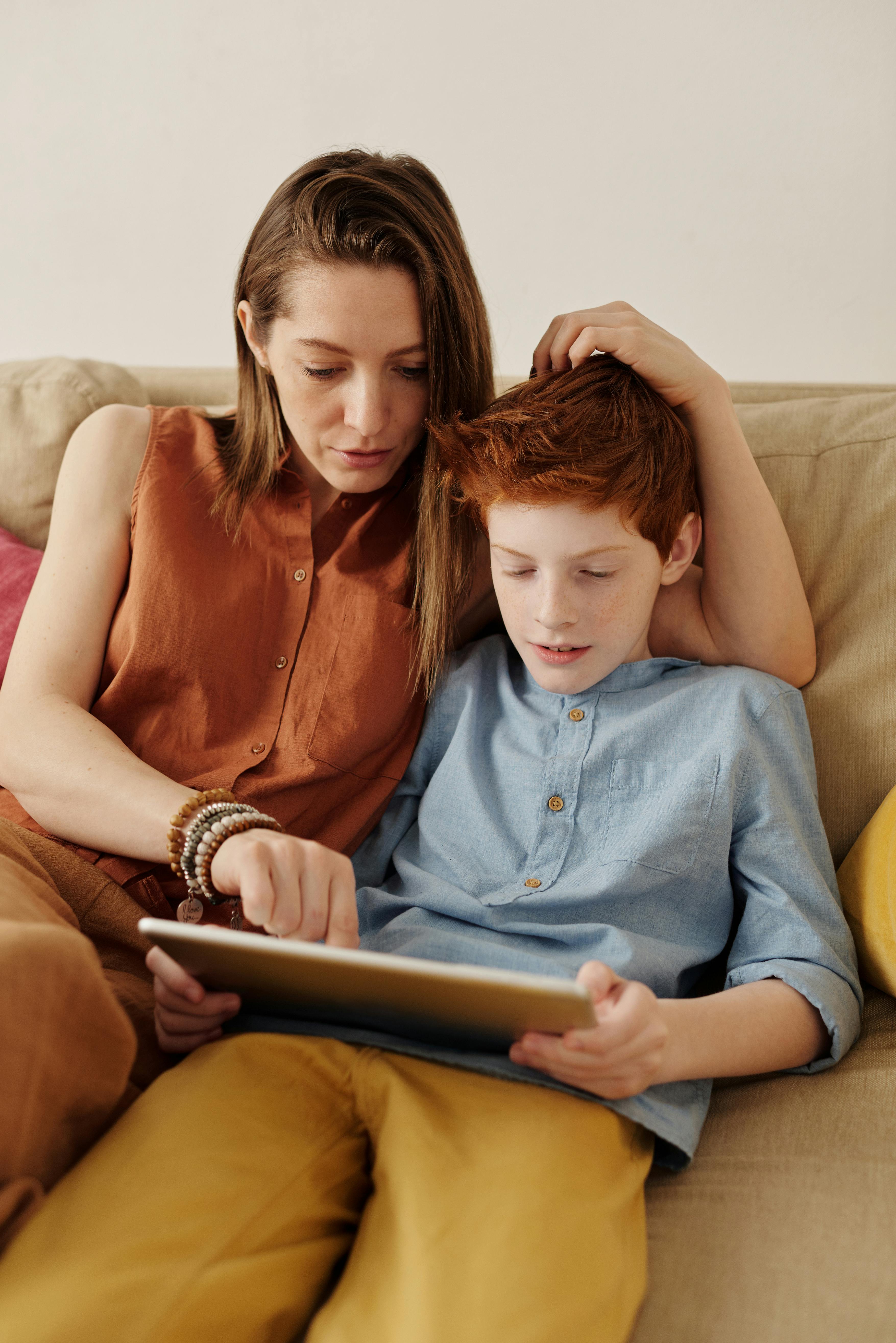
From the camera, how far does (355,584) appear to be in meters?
1.20

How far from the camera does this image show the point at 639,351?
106 centimetres

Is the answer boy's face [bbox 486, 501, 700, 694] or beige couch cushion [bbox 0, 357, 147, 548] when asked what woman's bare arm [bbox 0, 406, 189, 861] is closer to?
beige couch cushion [bbox 0, 357, 147, 548]

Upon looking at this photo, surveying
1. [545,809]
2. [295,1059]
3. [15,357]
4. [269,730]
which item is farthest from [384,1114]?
[15,357]

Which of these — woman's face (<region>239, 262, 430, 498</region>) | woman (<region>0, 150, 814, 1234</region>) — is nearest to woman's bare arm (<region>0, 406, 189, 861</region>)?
woman (<region>0, 150, 814, 1234</region>)

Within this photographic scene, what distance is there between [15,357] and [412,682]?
4.60 feet

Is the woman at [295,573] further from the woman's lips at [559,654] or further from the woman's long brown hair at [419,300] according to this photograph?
the woman's lips at [559,654]

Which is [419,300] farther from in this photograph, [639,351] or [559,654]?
[559,654]

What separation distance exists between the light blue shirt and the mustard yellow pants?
89 millimetres

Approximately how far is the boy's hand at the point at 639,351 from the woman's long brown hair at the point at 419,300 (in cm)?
11

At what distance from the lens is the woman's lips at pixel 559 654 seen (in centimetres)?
105

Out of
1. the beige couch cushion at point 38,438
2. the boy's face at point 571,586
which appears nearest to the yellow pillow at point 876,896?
the boy's face at point 571,586

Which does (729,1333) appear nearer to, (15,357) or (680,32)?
(680,32)

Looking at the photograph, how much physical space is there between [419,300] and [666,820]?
0.60 meters

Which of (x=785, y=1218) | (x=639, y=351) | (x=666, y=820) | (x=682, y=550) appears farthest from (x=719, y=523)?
(x=785, y=1218)
